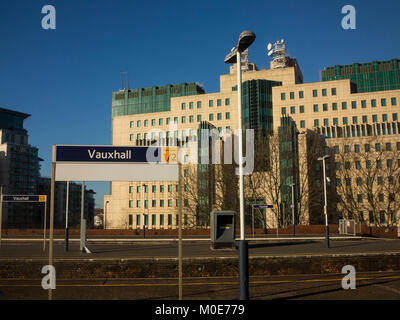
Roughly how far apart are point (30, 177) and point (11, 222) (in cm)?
1572

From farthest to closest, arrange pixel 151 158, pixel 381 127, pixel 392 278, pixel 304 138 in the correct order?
1. pixel 381 127
2. pixel 304 138
3. pixel 392 278
4. pixel 151 158

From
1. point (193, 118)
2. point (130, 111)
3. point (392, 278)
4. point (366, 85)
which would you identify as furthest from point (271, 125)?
point (392, 278)

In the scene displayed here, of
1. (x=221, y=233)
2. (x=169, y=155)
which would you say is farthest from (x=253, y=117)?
(x=169, y=155)

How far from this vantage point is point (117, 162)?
348 inches

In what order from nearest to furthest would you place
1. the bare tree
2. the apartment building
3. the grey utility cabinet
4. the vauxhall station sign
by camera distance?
1. the vauxhall station sign
2. the grey utility cabinet
3. the bare tree
4. the apartment building

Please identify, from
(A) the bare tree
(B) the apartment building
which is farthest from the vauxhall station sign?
(B) the apartment building

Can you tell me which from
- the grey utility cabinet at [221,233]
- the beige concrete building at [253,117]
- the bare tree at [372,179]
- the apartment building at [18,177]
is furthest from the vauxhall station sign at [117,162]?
the apartment building at [18,177]

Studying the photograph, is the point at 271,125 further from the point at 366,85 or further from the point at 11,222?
the point at 11,222

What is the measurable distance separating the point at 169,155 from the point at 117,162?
1279 mm

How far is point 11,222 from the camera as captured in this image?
114 meters

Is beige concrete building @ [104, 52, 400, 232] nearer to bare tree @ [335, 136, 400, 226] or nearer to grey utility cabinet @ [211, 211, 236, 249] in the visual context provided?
bare tree @ [335, 136, 400, 226]

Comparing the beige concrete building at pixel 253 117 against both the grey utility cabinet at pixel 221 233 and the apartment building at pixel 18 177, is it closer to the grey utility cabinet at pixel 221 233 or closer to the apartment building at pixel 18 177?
the apartment building at pixel 18 177

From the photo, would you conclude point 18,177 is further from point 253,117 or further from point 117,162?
point 117,162

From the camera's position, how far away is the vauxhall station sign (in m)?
8.70
